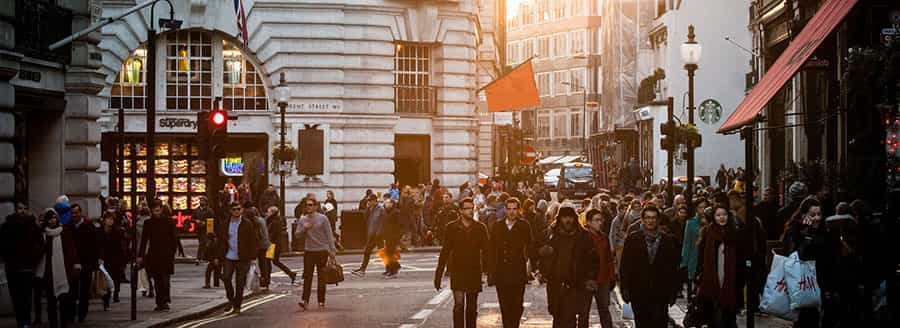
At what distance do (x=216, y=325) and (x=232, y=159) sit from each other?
25.2 m

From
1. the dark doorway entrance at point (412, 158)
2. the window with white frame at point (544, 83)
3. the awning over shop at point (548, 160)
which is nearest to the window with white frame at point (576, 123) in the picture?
the awning over shop at point (548, 160)

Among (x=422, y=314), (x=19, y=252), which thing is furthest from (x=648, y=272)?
(x=19, y=252)

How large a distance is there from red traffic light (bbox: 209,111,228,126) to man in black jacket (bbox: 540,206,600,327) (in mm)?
8490

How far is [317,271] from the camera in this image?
22438 mm

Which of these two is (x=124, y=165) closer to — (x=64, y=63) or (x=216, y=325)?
(x=64, y=63)

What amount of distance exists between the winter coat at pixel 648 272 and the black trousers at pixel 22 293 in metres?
8.13

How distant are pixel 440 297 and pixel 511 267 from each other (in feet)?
24.8

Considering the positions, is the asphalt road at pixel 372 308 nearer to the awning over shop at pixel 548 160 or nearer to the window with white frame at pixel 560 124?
the awning over shop at pixel 548 160

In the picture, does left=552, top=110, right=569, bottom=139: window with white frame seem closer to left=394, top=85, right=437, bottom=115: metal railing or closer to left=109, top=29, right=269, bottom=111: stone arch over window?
left=394, top=85, right=437, bottom=115: metal railing

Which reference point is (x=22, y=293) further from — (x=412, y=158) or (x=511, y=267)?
(x=412, y=158)

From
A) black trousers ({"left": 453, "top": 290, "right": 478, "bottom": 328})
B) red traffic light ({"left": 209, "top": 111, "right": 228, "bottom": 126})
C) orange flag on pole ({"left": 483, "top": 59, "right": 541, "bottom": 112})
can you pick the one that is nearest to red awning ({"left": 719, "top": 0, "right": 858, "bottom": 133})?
black trousers ({"left": 453, "top": 290, "right": 478, "bottom": 328})

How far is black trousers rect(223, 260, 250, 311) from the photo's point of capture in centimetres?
2220

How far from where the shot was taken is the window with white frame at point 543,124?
122812mm

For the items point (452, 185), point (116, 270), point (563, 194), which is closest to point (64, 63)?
point (116, 270)
